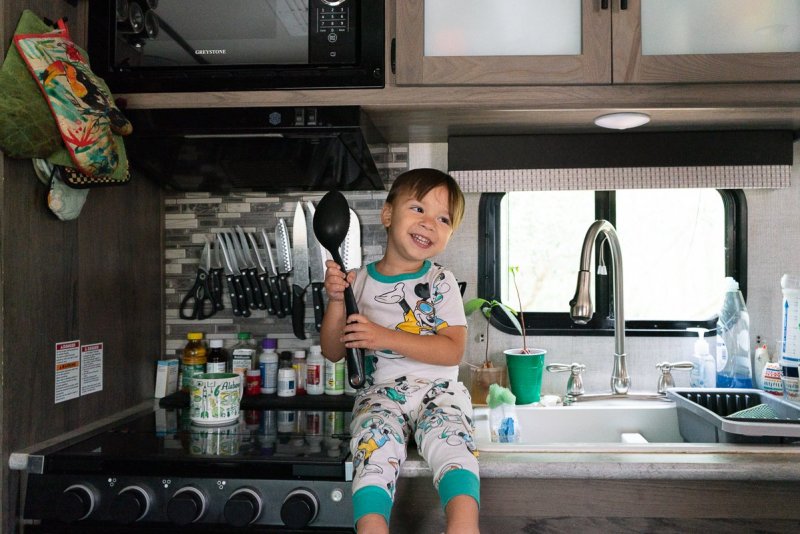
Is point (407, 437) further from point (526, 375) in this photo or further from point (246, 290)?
point (246, 290)

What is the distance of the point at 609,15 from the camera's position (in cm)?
138

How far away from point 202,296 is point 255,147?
568 mm

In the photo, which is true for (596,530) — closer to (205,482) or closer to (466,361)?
(466,361)

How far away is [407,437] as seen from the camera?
125 centimetres

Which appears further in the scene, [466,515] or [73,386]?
→ [73,386]

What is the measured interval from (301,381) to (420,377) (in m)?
0.54

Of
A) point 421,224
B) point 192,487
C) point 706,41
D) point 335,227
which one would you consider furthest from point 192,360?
point 706,41

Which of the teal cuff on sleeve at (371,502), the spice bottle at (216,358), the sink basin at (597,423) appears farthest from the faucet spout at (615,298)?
the spice bottle at (216,358)

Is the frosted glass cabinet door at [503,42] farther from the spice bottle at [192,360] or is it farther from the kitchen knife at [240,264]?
the spice bottle at [192,360]

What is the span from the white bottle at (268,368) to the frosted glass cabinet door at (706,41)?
117cm

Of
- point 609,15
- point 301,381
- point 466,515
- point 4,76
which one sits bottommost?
point 466,515

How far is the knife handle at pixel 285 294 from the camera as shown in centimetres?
179

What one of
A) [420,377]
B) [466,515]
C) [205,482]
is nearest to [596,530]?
[466,515]

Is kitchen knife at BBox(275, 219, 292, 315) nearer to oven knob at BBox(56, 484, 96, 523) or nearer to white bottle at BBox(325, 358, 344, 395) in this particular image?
white bottle at BBox(325, 358, 344, 395)
